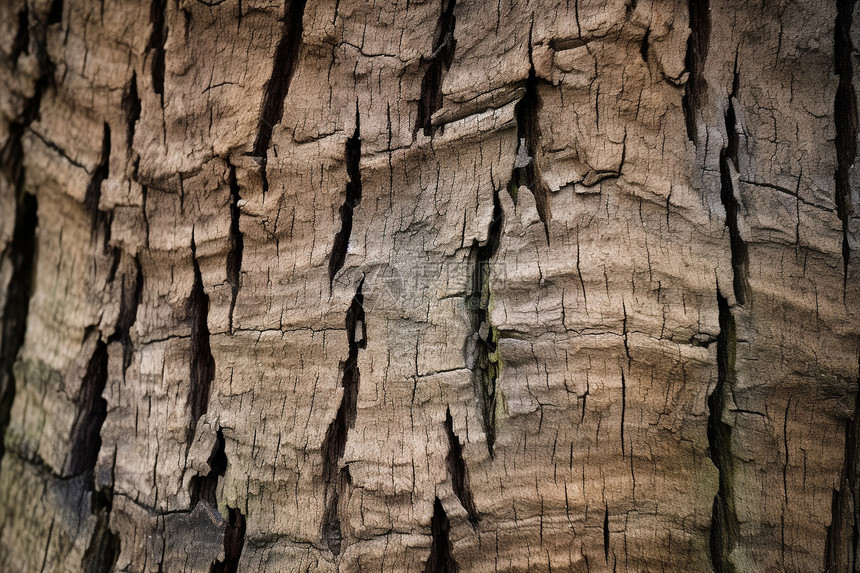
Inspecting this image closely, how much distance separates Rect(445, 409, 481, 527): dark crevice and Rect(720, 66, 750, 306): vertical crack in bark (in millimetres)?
690

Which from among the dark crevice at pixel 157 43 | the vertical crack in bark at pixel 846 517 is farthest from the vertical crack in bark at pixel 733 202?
the dark crevice at pixel 157 43

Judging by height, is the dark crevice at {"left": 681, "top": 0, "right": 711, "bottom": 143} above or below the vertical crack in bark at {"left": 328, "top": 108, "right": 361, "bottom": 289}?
above

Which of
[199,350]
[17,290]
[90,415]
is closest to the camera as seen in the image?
[199,350]

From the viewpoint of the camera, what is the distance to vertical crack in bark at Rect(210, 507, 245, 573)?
137 cm

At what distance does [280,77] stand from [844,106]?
4.33ft

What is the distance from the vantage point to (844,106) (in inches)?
50.3

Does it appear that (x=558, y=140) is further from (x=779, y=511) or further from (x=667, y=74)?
(x=779, y=511)

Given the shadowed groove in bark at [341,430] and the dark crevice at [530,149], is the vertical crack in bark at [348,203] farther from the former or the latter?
the dark crevice at [530,149]

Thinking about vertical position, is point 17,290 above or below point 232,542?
above

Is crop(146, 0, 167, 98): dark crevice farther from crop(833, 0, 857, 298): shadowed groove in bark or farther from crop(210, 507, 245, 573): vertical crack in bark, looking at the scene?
crop(833, 0, 857, 298): shadowed groove in bark

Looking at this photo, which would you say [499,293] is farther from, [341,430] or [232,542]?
[232,542]

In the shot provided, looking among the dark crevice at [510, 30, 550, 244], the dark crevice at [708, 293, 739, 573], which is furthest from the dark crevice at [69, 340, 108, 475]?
the dark crevice at [708, 293, 739, 573]

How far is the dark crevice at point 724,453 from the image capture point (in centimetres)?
124

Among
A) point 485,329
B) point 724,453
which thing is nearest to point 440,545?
point 485,329
